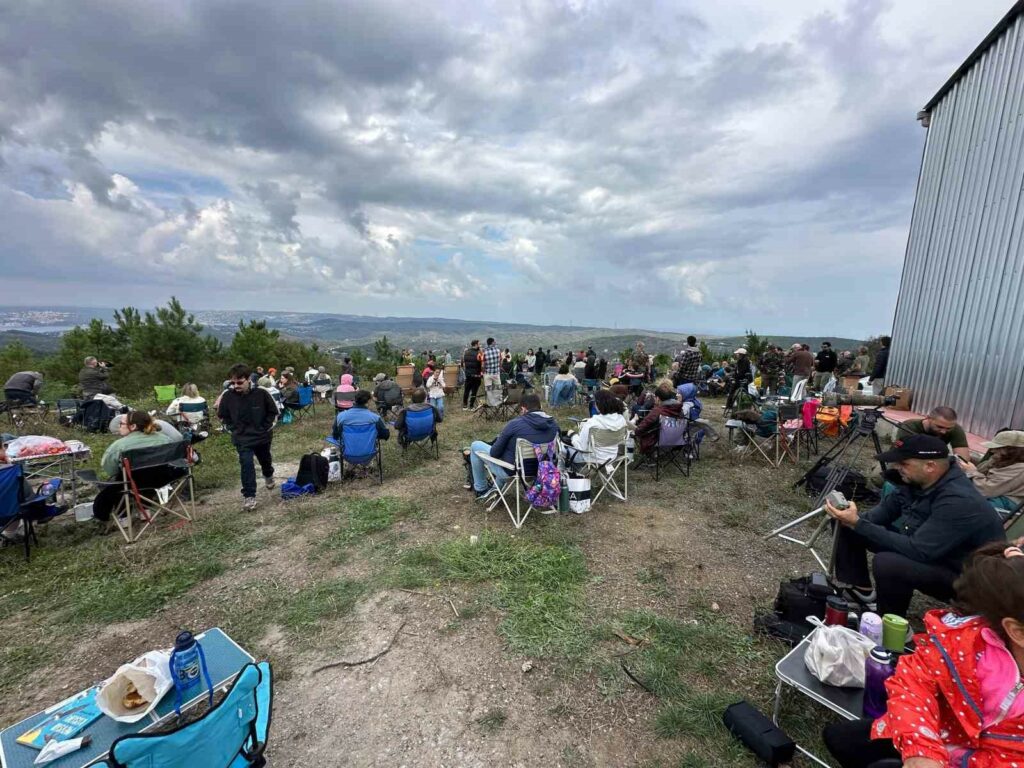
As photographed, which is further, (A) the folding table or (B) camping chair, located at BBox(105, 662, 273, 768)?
(A) the folding table

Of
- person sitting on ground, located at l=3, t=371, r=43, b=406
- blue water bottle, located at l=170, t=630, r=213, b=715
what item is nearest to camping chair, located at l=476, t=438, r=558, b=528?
blue water bottle, located at l=170, t=630, r=213, b=715

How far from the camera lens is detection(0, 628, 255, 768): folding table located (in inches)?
67.5

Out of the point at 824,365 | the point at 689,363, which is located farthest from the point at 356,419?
the point at 824,365

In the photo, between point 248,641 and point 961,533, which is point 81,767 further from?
point 961,533

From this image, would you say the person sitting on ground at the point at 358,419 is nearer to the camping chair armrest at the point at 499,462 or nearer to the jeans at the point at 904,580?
the camping chair armrest at the point at 499,462

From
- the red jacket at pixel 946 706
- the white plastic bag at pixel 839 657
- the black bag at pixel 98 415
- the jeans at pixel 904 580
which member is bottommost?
the black bag at pixel 98 415

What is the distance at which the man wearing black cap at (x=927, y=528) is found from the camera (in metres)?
2.52

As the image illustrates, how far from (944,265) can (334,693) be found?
10788 mm

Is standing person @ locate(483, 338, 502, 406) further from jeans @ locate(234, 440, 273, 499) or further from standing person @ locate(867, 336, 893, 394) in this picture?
standing person @ locate(867, 336, 893, 394)

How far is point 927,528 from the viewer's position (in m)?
2.62

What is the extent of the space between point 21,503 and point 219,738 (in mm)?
4239

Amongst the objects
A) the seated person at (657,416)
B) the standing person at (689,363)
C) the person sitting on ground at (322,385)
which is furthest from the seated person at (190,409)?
the standing person at (689,363)

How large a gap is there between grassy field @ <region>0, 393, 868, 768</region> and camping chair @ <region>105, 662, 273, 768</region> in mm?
722

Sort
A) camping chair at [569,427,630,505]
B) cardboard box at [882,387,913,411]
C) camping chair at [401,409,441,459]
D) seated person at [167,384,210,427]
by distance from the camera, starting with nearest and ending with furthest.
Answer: camping chair at [569,427,630,505], camping chair at [401,409,441,459], seated person at [167,384,210,427], cardboard box at [882,387,913,411]
